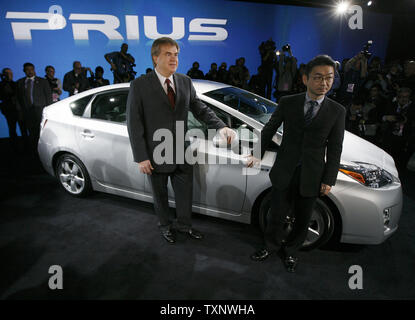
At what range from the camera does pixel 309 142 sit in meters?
1.77

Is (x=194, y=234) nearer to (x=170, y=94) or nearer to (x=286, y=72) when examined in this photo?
(x=170, y=94)

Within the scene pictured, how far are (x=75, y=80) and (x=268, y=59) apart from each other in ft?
15.4

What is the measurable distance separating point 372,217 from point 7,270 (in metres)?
2.89

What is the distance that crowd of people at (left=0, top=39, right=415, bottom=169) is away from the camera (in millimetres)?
4137

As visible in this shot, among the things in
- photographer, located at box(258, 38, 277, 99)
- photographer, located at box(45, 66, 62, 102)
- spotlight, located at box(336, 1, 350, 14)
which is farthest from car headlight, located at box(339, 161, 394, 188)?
spotlight, located at box(336, 1, 350, 14)

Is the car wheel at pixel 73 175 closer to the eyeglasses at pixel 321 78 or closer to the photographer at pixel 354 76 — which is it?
the eyeglasses at pixel 321 78

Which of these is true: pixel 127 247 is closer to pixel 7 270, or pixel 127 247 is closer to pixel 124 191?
pixel 124 191

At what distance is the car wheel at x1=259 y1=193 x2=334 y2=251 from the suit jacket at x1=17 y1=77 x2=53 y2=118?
4397mm

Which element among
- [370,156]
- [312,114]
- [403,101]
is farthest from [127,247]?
[403,101]

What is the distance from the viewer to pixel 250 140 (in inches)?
90.6

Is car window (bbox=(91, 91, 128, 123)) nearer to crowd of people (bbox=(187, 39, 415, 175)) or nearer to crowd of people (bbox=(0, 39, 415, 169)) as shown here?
crowd of people (bbox=(187, 39, 415, 175))

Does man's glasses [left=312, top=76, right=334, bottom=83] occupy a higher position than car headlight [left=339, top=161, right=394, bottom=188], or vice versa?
man's glasses [left=312, top=76, right=334, bottom=83]

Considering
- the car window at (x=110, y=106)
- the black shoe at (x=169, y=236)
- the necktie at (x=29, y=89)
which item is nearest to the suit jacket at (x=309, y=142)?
the black shoe at (x=169, y=236)

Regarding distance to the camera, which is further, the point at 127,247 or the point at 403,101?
the point at 403,101
